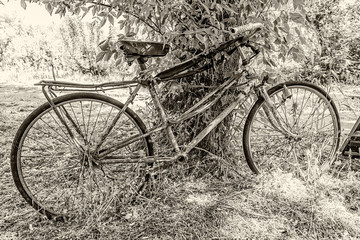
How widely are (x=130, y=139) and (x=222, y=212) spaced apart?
0.84m

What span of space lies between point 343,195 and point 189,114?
1.33 meters

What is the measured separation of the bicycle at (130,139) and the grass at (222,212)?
0.14 metres

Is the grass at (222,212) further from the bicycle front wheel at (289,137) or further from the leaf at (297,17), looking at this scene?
the leaf at (297,17)

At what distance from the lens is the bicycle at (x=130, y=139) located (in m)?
2.31

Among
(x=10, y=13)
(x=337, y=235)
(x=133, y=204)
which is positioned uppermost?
(x=10, y=13)

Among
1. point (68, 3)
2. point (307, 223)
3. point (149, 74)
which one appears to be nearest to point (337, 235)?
point (307, 223)

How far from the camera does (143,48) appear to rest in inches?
90.2

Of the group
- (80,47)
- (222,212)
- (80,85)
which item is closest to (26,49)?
(80,47)

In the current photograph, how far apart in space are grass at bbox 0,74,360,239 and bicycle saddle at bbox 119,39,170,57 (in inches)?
39.0

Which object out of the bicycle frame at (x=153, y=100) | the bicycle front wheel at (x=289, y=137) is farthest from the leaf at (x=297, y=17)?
the bicycle front wheel at (x=289, y=137)

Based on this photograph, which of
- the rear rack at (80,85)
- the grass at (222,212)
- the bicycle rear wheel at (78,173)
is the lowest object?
the grass at (222,212)

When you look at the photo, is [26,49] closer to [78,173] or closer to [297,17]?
[78,173]

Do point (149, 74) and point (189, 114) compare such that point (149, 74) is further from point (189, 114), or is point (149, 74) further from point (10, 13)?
point (10, 13)

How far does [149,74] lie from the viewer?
7.92ft
